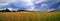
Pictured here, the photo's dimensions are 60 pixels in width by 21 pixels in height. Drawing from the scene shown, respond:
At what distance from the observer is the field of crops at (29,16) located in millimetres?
1307

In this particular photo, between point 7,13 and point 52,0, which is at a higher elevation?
point 52,0

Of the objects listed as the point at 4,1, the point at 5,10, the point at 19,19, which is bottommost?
the point at 19,19

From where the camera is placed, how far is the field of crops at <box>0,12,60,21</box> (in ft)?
4.29

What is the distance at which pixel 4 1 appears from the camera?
1312mm

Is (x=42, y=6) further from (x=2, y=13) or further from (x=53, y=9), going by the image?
(x=2, y=13)

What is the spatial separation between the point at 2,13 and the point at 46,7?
579mm

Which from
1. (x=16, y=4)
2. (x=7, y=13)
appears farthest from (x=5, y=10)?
(x=16, y=4)

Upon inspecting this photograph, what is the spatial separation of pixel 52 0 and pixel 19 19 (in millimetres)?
497

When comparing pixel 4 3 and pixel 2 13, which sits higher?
pixel 4 3

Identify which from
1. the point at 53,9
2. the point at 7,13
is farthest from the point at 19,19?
the point at 53,9

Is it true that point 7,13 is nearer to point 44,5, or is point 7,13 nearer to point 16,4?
point 16,4

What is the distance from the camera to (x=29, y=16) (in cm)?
131

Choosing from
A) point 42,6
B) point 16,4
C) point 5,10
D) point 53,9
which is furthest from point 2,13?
point 53,9

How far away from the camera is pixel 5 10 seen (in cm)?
130
